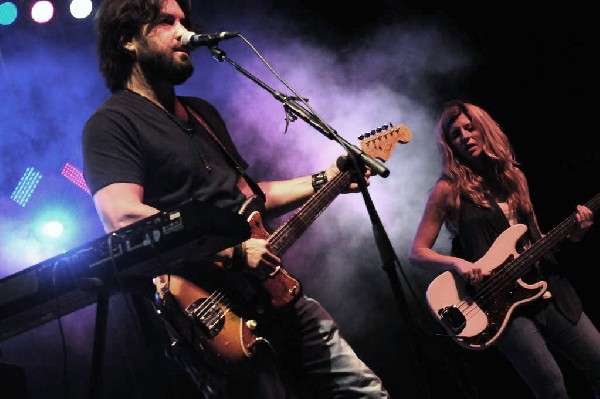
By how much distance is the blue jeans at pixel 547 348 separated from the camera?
3152mm

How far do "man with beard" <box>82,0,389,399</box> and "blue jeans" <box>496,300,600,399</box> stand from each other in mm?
1139

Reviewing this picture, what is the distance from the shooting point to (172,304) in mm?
2121

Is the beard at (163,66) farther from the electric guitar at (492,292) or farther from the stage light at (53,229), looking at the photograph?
the stage light at (53,229)

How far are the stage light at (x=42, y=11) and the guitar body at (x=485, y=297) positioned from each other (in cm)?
351

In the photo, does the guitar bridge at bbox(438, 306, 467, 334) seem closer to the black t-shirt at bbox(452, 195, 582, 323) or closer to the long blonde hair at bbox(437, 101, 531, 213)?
the black t-shirt at bbox(452, 195, 582, 323)

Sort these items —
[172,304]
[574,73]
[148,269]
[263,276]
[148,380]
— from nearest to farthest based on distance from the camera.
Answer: [148,269], [172,304], [263,276], [148,380], [574,73]

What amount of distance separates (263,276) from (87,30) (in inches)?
136

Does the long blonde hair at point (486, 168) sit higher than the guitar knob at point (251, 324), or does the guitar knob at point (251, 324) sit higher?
the long blonde hair at point (486, 168)

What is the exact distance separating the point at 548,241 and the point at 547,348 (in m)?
0.63

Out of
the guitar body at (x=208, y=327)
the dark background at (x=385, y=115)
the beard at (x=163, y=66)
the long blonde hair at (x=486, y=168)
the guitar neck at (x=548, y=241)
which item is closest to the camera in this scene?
the guitar body at (x=208, y=327)

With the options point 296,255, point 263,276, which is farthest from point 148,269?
point 296,255

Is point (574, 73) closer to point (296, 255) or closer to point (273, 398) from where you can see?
point (296, 255)

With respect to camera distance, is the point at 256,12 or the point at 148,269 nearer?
the point at 148,269

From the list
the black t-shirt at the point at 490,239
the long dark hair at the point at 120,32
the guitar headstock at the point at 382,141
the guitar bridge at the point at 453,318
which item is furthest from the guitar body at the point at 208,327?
the black t-shirt at the point at 490,239
